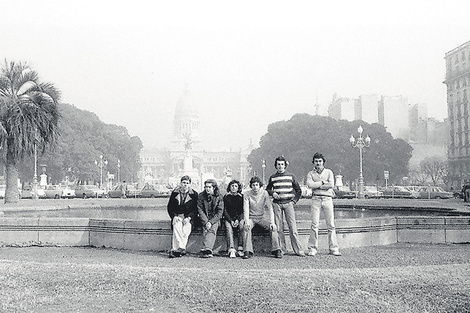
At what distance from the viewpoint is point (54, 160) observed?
6544cm

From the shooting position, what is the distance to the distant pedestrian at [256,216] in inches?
380

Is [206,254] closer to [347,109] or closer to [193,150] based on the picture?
[347,109]

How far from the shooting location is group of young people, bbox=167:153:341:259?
982 centimetres

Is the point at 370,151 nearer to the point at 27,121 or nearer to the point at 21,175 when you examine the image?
the point at 21,175

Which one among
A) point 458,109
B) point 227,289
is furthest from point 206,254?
point 458,109

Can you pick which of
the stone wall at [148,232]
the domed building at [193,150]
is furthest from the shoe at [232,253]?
the domed building at [193,150]

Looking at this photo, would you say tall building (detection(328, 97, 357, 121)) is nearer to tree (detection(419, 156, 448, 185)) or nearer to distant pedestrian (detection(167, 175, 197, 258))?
tree (detection(419, 156, 448, 185))

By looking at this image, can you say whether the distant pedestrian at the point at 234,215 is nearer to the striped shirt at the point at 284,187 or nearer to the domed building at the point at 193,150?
the striped shirt at the point at 284,187

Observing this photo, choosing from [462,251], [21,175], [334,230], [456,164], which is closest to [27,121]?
[334,230]

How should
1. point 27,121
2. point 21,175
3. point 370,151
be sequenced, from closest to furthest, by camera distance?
1. point 27,121
2. point 21,175
3. point 370,151

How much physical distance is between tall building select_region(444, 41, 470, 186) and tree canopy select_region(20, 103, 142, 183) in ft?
163

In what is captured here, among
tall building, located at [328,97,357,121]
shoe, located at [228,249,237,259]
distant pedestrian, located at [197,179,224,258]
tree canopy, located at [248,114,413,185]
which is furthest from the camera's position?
tall building, located at [328,97,357,121]

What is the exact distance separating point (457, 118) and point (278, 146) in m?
26.2

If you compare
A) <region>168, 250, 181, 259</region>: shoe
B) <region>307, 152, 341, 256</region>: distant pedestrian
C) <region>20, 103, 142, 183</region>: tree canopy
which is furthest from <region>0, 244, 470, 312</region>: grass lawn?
<region>20, 103, 142, 183</region>: tree canopy
